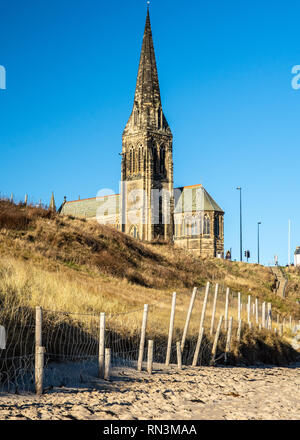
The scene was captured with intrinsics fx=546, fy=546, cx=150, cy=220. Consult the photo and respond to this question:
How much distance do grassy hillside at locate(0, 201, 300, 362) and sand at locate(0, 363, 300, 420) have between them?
2.64 meters

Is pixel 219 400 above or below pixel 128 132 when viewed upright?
below

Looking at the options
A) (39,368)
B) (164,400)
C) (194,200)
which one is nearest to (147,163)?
(194,200)

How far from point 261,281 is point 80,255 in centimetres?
3074

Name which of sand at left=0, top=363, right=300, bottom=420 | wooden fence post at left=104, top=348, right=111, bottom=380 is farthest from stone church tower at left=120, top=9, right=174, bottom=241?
wooden fence post at left=104, top=348, right=111, bottom=380

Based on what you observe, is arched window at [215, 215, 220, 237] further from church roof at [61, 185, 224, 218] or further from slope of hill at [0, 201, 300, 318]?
slope of hill at [0, 201, 300, 318]

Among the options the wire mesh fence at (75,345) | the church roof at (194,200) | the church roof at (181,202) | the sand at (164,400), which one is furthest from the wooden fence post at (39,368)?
the church roof at (194,200)

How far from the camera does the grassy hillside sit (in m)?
15.5

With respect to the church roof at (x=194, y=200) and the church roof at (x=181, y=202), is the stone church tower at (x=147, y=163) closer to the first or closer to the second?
the church roof at (x=194, y=200)

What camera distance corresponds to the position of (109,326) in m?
14.5

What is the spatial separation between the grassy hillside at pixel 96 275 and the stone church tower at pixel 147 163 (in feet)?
142

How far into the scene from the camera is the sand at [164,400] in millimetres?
8398

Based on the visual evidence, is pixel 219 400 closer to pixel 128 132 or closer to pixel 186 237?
pixel 186 237
